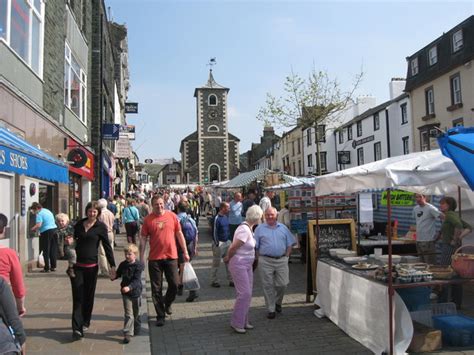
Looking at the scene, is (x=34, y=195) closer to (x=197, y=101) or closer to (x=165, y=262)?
(x=165, y=262)

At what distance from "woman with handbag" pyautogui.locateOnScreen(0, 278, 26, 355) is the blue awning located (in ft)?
9.25

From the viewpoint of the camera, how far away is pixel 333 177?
23.1ft

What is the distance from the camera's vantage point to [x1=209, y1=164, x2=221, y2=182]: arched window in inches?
2894

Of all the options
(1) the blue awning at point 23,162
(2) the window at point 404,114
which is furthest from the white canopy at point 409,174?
(2) the window at point 404,114

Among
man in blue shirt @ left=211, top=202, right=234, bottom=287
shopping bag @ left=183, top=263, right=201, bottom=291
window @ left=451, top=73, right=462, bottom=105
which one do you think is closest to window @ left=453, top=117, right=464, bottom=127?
window @ left=451, top=73, right=462, bottom=105

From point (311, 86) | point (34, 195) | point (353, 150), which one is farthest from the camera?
point (353, 150)

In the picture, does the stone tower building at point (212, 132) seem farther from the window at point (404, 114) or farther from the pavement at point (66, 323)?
the pavement at point (66, 323)

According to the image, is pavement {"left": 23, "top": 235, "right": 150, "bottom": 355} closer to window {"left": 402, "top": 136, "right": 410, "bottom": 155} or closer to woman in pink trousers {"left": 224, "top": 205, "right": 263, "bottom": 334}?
woman in pink trousers {"left": 224, "top": 205, "right": 263, "bottom": 334}

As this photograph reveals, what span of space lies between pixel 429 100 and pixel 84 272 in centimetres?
2507

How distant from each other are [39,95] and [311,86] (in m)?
14.5

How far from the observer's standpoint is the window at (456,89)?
23672 mm

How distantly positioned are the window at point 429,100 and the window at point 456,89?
1.99m

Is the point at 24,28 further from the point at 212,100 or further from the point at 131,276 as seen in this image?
the point at 212,100

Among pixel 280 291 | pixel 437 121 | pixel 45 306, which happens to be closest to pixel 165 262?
pixel 280 291
